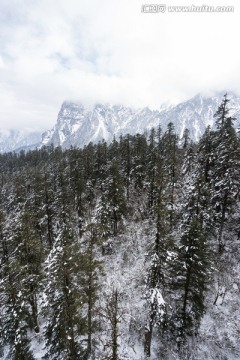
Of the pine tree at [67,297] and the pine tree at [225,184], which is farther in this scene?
the pine tree at [225,184]

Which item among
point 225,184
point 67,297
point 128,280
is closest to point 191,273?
point 67,297

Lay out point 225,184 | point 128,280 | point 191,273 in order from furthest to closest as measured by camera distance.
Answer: point 128,280 < point 225,184 < point 191,273

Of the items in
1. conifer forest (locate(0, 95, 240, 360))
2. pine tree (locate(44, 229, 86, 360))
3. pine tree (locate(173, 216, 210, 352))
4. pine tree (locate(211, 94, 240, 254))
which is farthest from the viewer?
pine tree (locate(211, 94, 240, 254))

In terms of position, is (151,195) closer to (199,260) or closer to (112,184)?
(112,184)

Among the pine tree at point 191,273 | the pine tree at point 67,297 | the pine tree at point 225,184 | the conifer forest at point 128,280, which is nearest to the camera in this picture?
the pine tree at point 67,297

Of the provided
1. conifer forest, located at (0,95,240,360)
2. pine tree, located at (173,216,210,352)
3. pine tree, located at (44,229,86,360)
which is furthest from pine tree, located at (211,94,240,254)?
pine tree, located at (44,229,86,360)

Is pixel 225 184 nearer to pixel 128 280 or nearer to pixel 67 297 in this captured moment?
pixel 128 280

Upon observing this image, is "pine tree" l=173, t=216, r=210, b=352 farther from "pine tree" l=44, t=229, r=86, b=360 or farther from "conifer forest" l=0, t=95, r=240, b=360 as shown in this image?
"pine tree" l=44, t=229, r=86, b=360

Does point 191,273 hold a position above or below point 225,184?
below

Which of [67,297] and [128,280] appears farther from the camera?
[128,280]

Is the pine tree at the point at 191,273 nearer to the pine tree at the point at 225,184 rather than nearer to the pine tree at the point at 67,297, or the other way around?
the pine tree at the point at 67,297

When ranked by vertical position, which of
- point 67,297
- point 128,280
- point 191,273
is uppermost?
point 67,297

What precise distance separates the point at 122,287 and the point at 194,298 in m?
9.74

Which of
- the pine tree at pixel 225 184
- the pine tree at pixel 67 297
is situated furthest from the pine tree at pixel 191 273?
the pine tree at pixel 225 184
